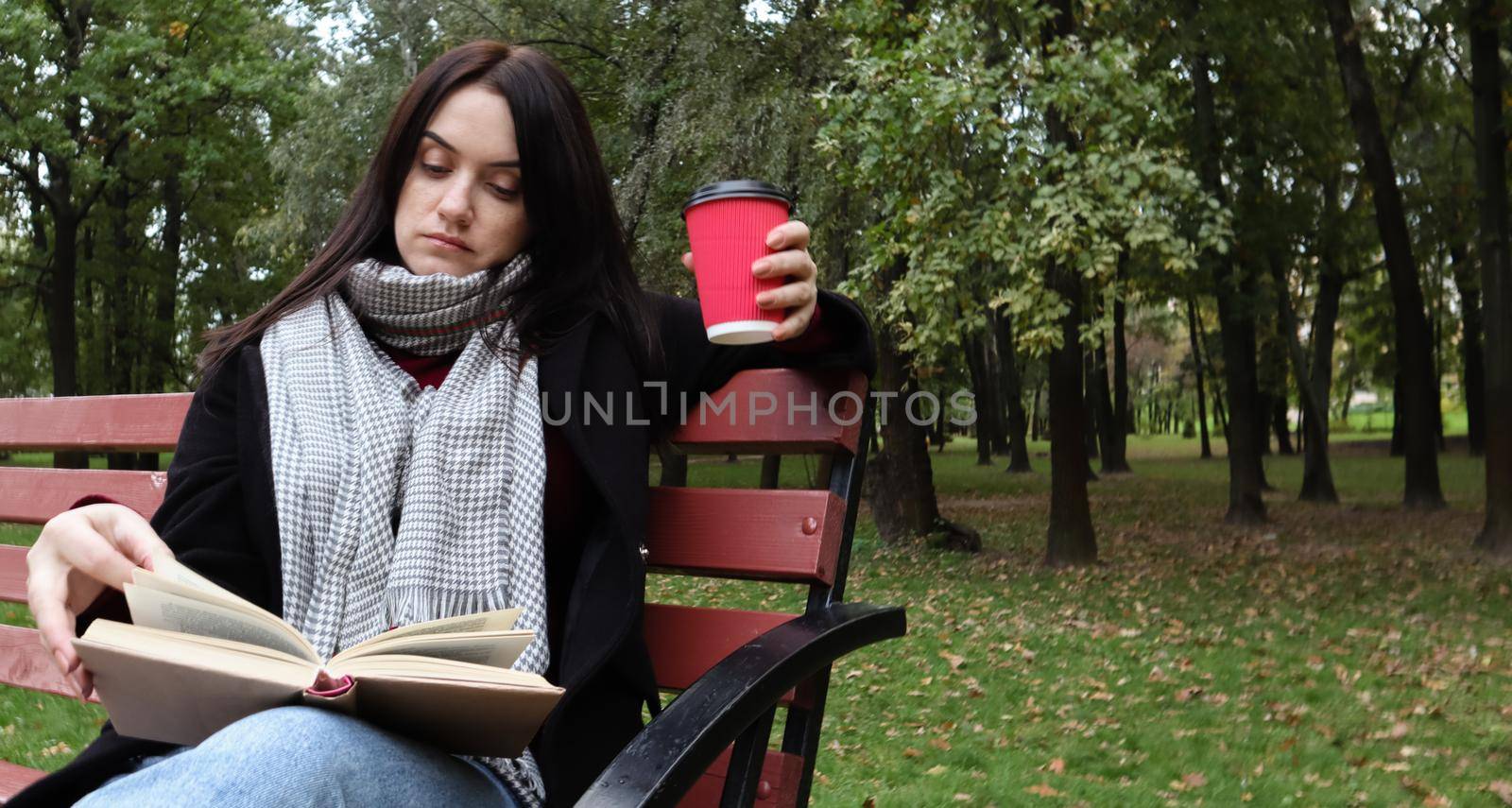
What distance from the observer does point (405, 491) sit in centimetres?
177

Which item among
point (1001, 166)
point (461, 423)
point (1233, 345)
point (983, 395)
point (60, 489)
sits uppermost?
point (1001, 166)

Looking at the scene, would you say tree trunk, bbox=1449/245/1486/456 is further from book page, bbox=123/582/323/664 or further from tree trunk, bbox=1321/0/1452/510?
book page, bbox=123/582/323/664

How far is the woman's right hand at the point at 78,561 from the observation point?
58.8 inches

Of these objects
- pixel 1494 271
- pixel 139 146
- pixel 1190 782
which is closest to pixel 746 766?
pixel 1190 782

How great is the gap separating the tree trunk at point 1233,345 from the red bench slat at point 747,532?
1251 cm

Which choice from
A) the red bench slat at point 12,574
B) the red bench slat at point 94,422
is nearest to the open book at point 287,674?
the red bench slat at point 94,422

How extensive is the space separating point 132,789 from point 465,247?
1.03m

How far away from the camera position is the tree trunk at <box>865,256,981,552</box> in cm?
1245

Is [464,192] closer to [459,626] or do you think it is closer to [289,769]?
[459,626]

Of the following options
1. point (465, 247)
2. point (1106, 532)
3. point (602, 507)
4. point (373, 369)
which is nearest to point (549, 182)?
point (465, 247)

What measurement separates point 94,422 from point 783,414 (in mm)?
1607

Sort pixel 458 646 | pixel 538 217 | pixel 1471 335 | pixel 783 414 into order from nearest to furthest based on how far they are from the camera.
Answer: pixel 458 646
pixel 783 414
pixel 538 217
pixel 1471 335

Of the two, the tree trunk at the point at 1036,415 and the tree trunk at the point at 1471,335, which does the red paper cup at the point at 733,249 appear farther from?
the tree trunk at the point at 1036,415

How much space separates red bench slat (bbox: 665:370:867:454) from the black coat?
4 centimetres
